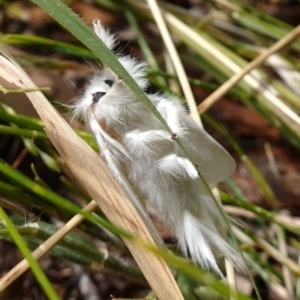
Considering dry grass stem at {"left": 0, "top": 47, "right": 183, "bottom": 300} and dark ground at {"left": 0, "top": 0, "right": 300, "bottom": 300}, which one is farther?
dark ground at {"left": 0, "top": 0, "right": 300, "bottom": 300}

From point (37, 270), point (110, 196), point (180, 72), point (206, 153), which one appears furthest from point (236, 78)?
point (37, 270)

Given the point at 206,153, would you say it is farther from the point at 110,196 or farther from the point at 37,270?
the point at 37,270

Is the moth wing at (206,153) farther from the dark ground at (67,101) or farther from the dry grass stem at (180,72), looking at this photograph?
the dark ground at (67,101)

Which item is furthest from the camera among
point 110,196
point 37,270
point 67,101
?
point 67,101

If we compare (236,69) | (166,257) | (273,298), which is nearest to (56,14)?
(166,257)

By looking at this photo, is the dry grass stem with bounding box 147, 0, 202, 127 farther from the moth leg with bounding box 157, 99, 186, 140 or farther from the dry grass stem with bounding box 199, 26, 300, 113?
the moth leg with bounding box 157, 99, 186, 140

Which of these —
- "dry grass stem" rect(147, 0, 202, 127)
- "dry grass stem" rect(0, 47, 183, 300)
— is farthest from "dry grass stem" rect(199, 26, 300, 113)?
"dry grass stem" rect(0, 47, 183, 300)

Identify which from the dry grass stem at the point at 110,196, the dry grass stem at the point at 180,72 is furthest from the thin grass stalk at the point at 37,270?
the dry grass stem at the point at 180,72

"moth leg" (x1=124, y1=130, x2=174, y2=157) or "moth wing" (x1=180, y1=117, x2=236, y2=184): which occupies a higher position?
"moth leg" (x1=124, y1=130, x2=174, y2=157)
